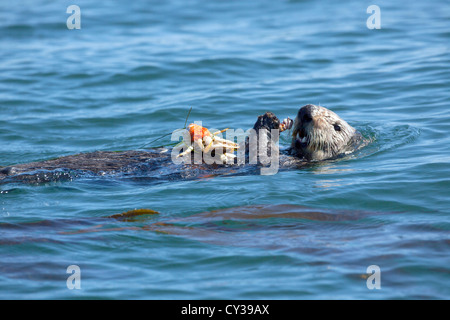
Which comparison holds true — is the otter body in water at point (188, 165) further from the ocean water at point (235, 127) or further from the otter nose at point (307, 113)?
the ocean water at point (235, 127)

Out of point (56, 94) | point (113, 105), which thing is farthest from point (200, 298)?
point (56, 94)

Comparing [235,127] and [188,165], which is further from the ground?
[235,127]

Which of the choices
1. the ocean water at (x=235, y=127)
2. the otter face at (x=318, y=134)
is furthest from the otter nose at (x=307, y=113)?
the ocean water at (x=235, y=127)

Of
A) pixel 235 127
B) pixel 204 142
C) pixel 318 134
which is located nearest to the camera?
pixel 204 142

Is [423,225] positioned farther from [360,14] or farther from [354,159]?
[360,14]

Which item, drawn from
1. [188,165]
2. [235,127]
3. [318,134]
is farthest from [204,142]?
[235,127]

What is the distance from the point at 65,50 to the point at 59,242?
991 centimetres

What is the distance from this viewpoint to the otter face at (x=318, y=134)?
6992 millimetres

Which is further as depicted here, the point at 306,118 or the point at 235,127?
the point at 235,127

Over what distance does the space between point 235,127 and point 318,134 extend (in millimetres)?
2368

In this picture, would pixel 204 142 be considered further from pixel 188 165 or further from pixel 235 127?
pixel 235 127

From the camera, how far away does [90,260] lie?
5.03 metres

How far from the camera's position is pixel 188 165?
6996 millimetres

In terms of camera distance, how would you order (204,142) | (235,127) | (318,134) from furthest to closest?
1. (235,127)
2. (318,134)
3. (204,142)
